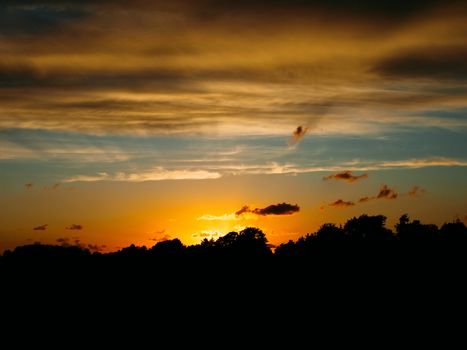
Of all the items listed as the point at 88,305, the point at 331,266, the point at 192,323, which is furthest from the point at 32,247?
the point at 331,266

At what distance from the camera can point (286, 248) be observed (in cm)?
15162

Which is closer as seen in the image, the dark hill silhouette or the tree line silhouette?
the dark hill silhouette

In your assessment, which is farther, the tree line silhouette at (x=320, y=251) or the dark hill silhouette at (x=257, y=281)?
the tree line silhouette at (x=320, y=251)

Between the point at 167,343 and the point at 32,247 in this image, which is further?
the point at 32,247

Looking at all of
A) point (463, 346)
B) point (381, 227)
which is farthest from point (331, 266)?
point (381, 227)

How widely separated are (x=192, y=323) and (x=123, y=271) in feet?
126

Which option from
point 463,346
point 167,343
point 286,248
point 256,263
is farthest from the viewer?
point 286,248

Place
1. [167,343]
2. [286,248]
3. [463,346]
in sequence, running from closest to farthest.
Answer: [463,346] → [167,343] → [286,248]

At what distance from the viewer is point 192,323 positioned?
9962cm

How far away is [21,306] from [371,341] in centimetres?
6529

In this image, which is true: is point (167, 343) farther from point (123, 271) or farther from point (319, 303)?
point (123, 271)

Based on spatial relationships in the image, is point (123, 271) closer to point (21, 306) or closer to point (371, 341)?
point (21, 306)

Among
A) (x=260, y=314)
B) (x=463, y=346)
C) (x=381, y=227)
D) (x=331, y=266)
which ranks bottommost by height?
(x=463, y=346)

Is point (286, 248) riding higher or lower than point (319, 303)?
higher
